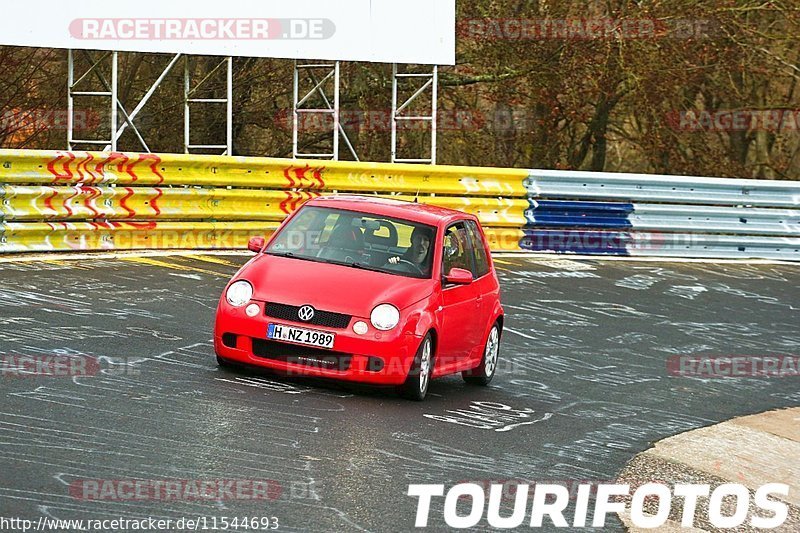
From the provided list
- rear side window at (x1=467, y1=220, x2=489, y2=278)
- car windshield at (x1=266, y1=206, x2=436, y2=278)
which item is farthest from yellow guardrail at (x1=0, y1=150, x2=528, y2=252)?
car windshield at (x1=266, y1=206, x2=436, y2=278)

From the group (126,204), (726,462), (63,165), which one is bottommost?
(726,462)

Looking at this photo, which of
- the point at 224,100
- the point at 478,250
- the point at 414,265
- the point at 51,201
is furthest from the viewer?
the point at 224,100

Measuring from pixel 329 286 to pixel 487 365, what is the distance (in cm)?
198

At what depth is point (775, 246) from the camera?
22391mm

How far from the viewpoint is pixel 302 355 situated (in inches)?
394

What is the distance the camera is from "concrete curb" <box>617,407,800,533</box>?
7914 millimetres

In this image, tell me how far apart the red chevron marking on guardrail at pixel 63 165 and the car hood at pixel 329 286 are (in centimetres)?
702

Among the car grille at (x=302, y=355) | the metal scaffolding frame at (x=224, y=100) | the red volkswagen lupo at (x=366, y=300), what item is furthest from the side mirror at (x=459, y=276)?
the metal scaffolding frame at (x=224, y=100)

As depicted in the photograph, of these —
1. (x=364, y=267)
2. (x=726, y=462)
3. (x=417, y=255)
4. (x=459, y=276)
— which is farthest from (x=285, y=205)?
(x=726, y=462)

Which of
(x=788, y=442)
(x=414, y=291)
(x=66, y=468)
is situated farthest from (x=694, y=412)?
(x=66, y=468)

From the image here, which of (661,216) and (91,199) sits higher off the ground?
(91,199)

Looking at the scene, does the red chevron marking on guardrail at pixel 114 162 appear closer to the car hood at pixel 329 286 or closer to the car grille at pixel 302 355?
the car hood at pixel 329 286

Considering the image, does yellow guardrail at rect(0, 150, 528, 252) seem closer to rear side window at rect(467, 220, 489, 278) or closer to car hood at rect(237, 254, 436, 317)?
rear side window at rect(467, 220, 489, 278)

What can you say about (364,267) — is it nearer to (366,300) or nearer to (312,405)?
(366,300)
